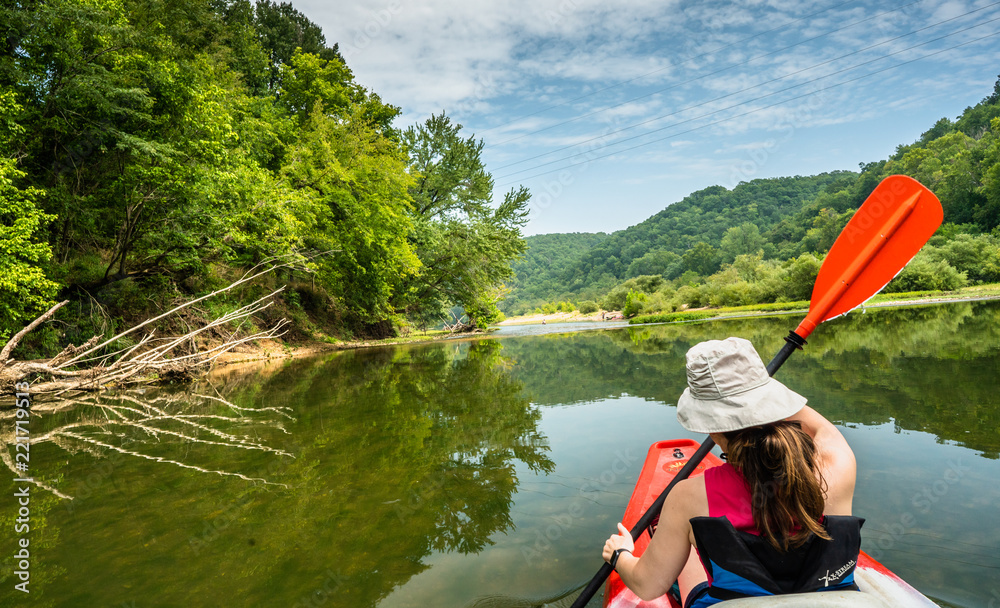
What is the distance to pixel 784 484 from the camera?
1.24 metres

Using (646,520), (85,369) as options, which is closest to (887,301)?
(646,520)

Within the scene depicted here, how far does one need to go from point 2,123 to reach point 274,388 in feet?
19.7

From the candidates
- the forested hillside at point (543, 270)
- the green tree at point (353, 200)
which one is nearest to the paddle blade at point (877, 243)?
the green tree at point (353, 200)

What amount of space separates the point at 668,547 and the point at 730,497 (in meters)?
0.30

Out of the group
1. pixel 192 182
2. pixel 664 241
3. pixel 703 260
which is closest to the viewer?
pixel 192 182

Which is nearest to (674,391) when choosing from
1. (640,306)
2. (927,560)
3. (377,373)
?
(927,560)

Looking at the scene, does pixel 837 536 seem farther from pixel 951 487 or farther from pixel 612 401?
pixel 612 401

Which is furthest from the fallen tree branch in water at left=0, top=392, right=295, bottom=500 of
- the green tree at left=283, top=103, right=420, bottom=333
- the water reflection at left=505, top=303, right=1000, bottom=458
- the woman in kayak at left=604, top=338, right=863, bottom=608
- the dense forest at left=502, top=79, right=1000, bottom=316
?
the dense forest at left=502, top=79, right=1000, bottom=316

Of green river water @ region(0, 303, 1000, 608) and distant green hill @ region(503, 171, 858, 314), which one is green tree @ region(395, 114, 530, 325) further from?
distant green hill @ region(503, 171, 858, 314)

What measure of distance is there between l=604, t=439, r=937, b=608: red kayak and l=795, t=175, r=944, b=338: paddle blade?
3.81 ft

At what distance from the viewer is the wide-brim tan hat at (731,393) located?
1335mm

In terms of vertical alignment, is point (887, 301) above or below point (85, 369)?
above

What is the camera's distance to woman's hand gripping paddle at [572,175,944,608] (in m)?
2.56

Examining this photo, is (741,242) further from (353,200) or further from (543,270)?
(353,200)
